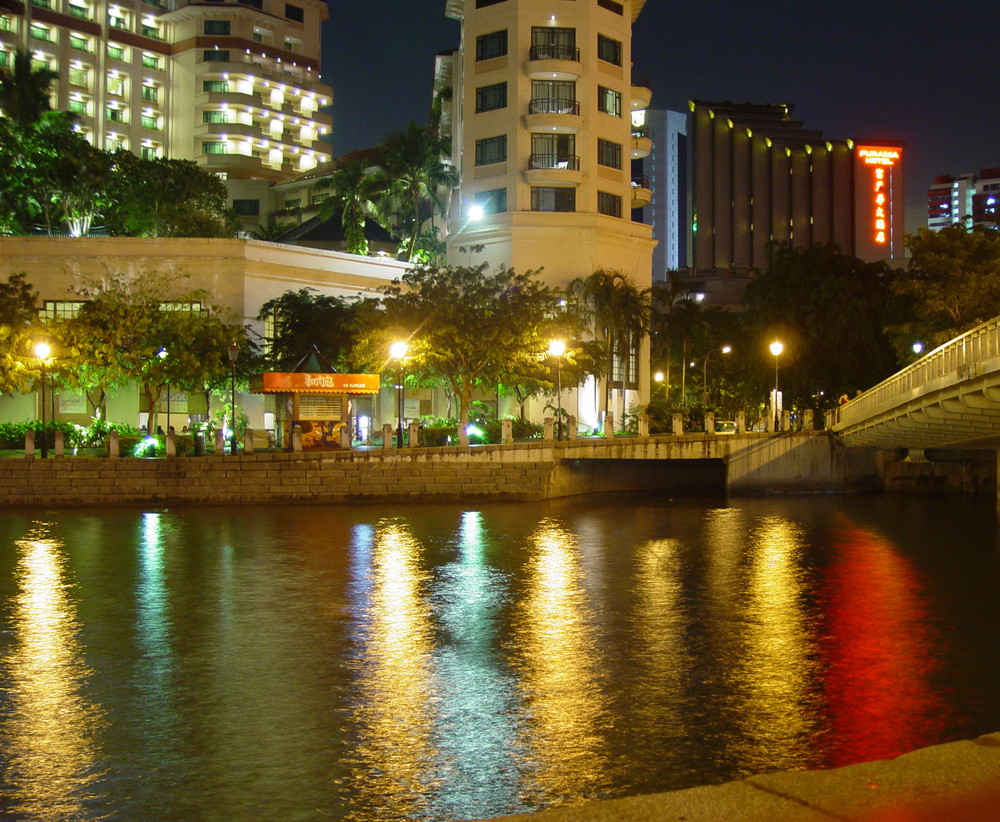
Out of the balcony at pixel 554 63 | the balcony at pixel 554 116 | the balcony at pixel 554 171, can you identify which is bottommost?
the balcony at pixel 554 171

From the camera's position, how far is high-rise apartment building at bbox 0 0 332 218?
108812 millimetres

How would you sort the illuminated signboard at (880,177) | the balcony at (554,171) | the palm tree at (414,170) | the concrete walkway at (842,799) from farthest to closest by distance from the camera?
the illuminated signboard at (880,177) → the palm tree at (414,170) → the balcony at (554,171) → the concrete walkway at (842,799)

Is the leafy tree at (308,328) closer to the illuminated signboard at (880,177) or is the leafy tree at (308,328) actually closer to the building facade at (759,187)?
the illuminated signboard at (880,177)

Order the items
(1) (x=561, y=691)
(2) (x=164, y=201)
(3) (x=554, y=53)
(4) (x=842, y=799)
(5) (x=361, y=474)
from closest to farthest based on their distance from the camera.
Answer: (4) (x=842, y=799)
(1) (x=561, y=691)
(5) (x=361, y=474)
(3) (x=554, y=53)
(2) (x=164, y=201)

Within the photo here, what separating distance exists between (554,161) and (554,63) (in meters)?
5.03

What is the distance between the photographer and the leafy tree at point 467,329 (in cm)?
Result: 4575

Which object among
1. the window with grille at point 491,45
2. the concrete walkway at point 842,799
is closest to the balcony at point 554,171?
the window with grille at point 491,45

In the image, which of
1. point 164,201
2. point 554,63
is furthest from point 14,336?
point 164,201

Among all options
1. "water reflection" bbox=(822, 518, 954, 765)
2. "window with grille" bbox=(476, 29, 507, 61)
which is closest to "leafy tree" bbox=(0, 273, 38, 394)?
"window with grille" bbox=(476, 29, 507, 61)

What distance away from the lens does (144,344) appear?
46.7 m

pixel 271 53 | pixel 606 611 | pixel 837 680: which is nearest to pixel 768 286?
pixel 606 611

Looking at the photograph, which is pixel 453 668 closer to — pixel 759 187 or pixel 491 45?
pixel 491 45

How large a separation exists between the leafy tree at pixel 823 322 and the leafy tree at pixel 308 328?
2225 centimetres

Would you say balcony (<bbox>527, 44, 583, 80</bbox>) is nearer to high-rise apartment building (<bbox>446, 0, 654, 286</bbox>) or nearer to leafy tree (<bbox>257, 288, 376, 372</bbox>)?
high-rise apartment building (<bbox>446, 0, 654, 286</bbox>)
